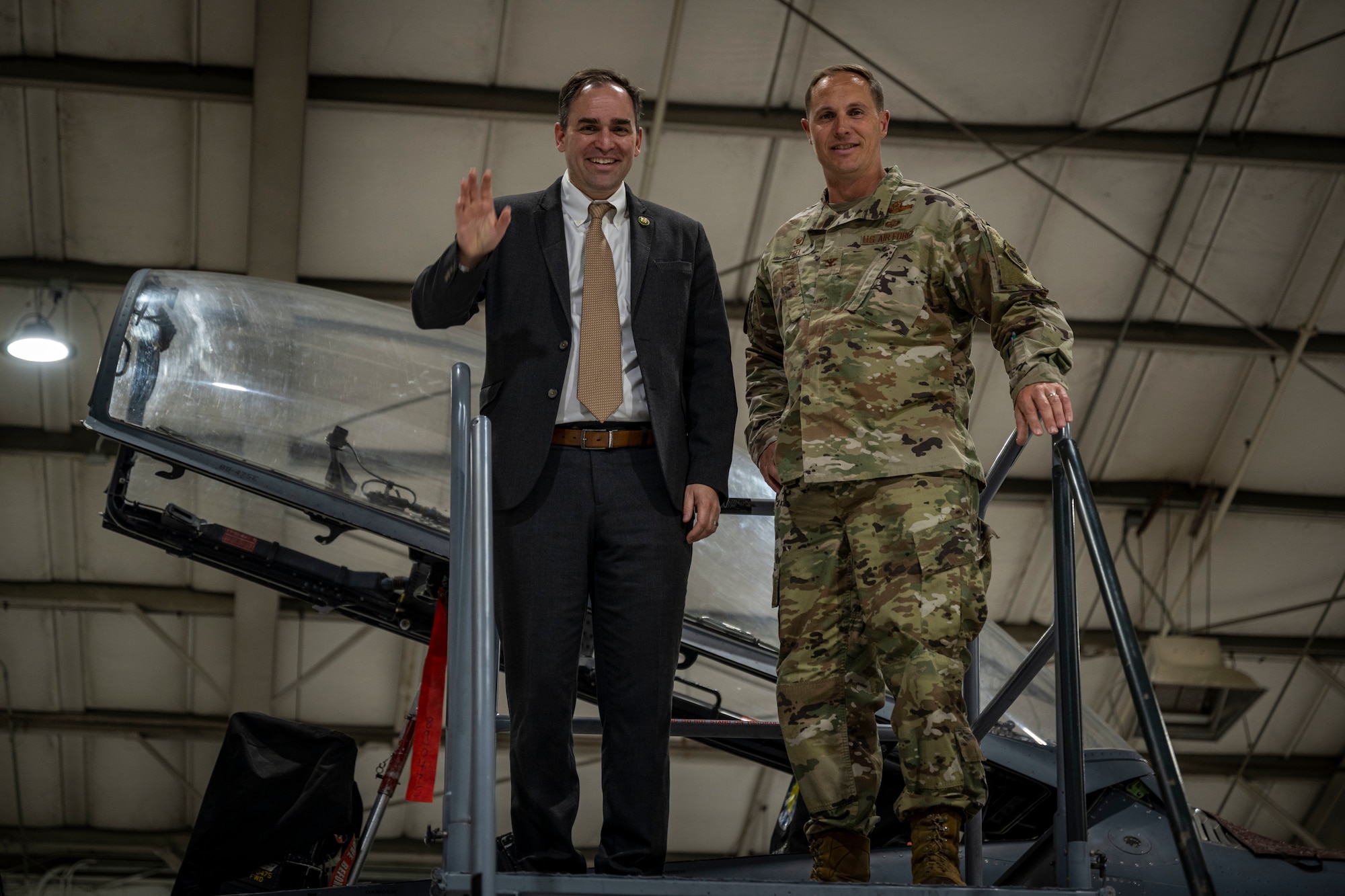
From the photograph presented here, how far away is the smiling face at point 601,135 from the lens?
2633mm

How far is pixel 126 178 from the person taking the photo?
9.05 meters

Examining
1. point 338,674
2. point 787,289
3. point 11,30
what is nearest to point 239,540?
point 787,289

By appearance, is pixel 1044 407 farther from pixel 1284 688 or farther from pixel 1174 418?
pixel 1284 688

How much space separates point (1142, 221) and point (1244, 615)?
15.2 feet

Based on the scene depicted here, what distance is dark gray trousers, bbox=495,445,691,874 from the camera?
238cm

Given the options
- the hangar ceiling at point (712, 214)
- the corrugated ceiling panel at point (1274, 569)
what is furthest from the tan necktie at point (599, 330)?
the corrugated ceiling panel at point (1274, 569)

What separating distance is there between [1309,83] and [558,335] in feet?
29.3

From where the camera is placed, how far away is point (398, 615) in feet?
13.0

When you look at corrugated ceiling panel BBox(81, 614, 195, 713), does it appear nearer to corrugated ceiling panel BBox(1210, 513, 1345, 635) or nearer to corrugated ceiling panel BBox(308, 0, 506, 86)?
corrugated ceiling panel BBox(308, 0, 506, 86)

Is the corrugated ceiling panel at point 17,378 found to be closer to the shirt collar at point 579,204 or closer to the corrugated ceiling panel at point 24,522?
the corrugated ceiling panel at point 24,522

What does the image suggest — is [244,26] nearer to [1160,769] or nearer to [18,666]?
[18,666]

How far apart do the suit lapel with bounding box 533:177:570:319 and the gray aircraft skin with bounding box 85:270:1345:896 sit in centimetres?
82

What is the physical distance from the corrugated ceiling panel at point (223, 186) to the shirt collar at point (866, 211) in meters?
7.20

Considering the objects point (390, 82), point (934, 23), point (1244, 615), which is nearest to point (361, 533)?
point (390, 82)
